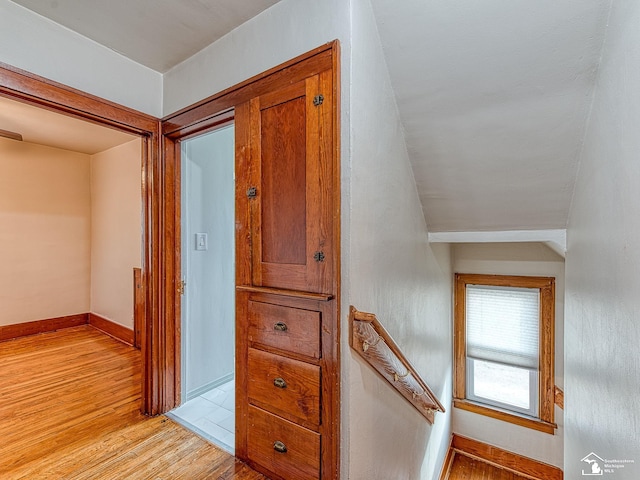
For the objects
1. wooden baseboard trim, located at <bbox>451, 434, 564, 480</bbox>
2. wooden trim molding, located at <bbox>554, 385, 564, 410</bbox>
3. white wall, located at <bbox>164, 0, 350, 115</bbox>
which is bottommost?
wooden baseboard trim, located at <bbox>451, 434, 564, 480</bbox>

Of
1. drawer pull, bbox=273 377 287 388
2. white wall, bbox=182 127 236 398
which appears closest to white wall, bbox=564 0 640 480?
drawer pull, bbox=273 377 287 388

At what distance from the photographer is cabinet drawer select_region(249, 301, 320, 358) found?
1380 mm

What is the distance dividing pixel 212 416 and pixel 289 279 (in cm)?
128

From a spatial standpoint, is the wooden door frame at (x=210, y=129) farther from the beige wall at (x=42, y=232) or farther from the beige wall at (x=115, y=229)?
the beige wall at (x=42, y=232)

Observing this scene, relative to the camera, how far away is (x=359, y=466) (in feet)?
4.49

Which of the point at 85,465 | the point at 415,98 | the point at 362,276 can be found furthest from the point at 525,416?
the point at 85,465

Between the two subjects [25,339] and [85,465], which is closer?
[85,465]

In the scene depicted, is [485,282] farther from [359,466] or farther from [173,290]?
[173,290]

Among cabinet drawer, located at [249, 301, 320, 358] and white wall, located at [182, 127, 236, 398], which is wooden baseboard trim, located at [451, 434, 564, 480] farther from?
cabinet drawer, located at [249, 301, 320, 358]

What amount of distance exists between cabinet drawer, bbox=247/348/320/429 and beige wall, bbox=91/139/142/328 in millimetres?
2511

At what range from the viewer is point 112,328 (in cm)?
373

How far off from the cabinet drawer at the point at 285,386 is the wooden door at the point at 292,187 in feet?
1.18

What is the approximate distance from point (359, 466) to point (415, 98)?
5.65ft

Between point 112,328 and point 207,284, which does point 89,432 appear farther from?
point 112,328
